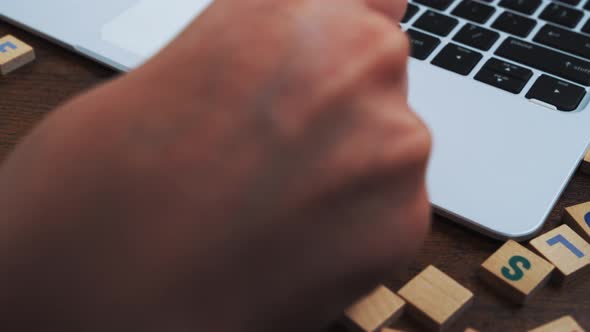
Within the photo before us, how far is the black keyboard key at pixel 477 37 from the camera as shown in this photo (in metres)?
0.52

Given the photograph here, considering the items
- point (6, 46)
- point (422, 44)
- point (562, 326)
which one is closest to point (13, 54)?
point (6, 46)

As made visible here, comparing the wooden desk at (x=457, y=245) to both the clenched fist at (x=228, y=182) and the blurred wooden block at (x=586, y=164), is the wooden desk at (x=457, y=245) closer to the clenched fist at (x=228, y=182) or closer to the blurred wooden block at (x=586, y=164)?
the blurred wooden block at (x=586, y=164)

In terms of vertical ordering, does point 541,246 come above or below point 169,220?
below

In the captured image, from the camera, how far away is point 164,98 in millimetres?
221

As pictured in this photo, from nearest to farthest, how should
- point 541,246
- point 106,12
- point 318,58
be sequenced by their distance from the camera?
1. point 318,58
2. point 541,246
3. point 106,12

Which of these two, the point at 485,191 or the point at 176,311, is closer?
the point at 176,311

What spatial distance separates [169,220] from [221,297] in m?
0.03

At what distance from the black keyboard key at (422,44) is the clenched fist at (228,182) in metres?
0.28

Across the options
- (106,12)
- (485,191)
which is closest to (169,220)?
(485,191)

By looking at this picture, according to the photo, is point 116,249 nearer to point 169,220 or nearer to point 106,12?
point 169,220

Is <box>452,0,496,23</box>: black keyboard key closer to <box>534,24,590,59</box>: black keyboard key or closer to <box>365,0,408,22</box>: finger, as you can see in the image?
<box>534,24,590,59</box>: black keyboard key

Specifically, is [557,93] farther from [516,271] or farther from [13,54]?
[13,54]

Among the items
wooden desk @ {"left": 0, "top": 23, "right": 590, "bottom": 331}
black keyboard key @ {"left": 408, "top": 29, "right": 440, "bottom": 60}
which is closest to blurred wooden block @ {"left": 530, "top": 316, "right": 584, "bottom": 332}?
wooden desk @ {"left": 0, "top": 23, "right": 590, "bottom": 331}

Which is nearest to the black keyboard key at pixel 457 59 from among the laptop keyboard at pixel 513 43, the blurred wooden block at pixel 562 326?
the laptop keyboard at pixel 513 43
